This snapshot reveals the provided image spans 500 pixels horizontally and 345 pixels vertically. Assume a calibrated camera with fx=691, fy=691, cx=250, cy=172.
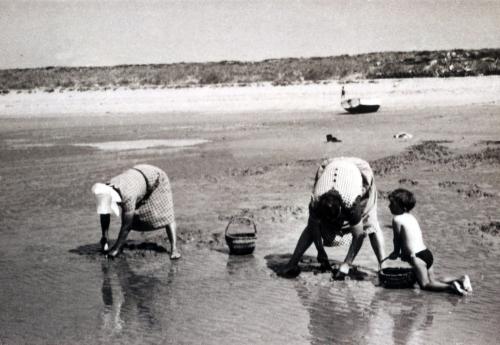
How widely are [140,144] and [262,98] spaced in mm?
15744

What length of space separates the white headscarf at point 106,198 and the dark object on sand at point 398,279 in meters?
3.14

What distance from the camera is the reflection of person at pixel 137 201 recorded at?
26.8ft

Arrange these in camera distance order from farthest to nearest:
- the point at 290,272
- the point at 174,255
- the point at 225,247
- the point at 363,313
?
the point at 225,247 → the point at 174,255 → the point at 290,272 → the point at 363,313

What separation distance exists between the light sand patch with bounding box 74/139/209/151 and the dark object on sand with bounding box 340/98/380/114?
7857 mm

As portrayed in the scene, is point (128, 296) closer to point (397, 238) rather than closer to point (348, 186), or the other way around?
point (348, 186)

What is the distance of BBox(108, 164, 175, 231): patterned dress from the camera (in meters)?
8.30

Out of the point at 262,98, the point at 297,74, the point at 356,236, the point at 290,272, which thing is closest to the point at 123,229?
the point at 290,272

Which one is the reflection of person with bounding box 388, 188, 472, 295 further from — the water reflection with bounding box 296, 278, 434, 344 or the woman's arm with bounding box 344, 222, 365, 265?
the woman's arm with bounding box 344, 222, 365, 265

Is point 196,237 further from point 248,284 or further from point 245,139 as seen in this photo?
point 245,139

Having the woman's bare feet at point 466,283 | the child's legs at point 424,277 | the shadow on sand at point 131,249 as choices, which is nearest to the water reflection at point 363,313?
the child's legs at point 424,277

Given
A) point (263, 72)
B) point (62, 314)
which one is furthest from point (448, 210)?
point (263, 72)

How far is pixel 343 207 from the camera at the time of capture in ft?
22.5

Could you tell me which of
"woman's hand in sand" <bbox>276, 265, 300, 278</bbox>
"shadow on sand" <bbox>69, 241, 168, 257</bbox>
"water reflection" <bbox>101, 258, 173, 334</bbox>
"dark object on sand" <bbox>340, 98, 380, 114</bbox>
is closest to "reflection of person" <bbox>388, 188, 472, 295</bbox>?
"woman's hand in sand" <bbox>276, 265, 300, 278</bbox>

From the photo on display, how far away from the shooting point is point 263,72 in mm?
51531
